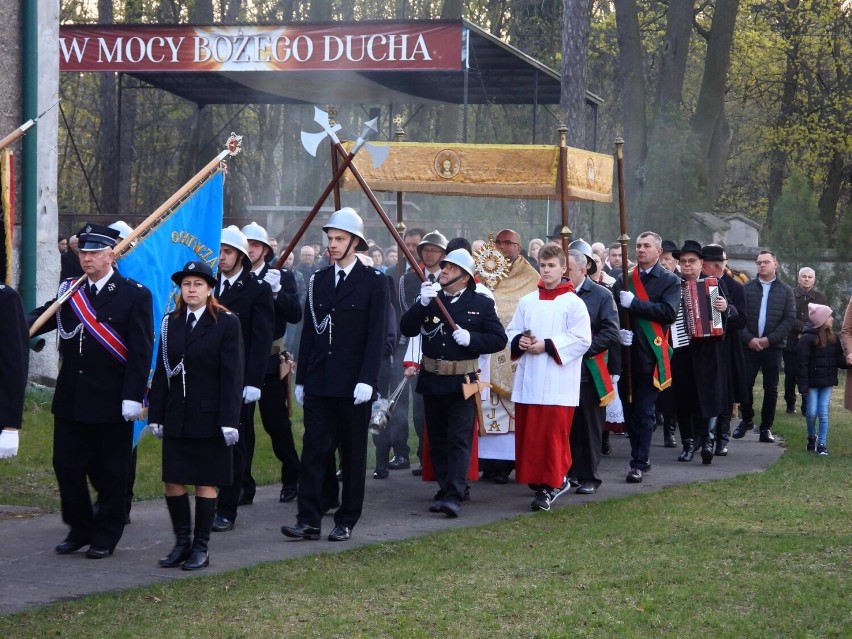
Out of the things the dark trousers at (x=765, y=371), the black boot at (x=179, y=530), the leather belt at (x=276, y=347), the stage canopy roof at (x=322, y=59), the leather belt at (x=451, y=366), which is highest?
the stage canopy roof at (x=322, y=59)

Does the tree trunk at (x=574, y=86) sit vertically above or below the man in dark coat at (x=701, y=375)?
above

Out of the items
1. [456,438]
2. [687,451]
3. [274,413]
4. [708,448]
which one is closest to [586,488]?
[456,438]

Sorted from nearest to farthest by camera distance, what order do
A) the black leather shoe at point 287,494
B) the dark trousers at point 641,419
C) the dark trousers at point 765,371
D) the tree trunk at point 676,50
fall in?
the black leather shoe at point 287,494
the dark trousers at point 641,419
the dark trousers at point 765,371
the tree trunk at point 676,50

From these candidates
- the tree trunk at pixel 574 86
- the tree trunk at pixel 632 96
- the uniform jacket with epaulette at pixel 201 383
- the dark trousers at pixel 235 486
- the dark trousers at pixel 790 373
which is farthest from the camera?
the tree trunk at pixel 632 96

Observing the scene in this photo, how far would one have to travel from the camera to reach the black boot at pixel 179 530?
24.4ft

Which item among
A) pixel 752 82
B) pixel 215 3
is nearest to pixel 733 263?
pixel 752 82

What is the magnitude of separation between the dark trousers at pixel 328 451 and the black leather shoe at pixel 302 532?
36 mm

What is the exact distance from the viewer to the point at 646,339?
11.6 meters

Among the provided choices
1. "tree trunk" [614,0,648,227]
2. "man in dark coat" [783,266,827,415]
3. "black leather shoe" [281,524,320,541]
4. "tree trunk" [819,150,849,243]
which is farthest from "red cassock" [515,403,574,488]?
"tree trunk" [819,150,849,243]

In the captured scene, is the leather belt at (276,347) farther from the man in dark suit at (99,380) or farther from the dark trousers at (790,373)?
the dark trousers at (790,373)

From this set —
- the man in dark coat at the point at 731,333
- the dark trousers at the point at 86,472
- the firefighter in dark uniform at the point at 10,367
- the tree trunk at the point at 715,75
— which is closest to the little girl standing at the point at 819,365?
the man in dark coat at the point at 731,333

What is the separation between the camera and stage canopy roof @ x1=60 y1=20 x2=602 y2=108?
63.6 feet

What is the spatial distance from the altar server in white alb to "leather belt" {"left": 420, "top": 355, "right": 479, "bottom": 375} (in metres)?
0.49

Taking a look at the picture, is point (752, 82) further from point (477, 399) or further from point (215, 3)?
point (477, 399)
